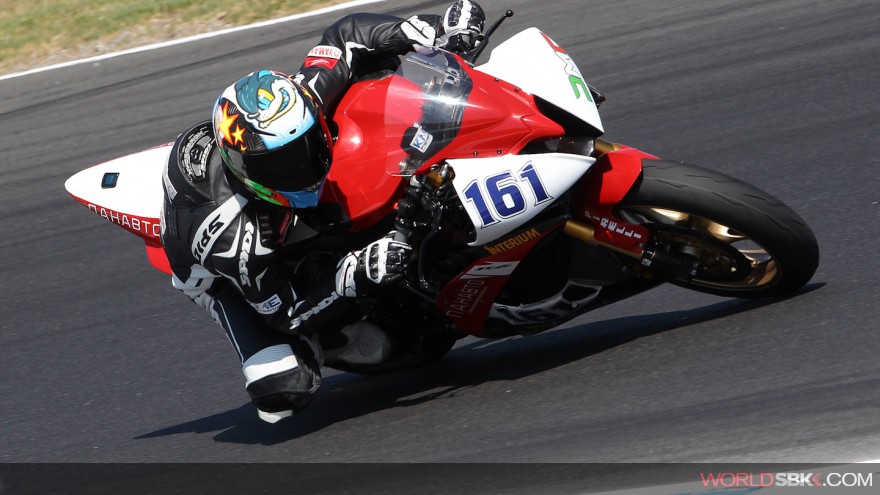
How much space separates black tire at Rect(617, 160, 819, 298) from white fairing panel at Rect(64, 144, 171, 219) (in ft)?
5.92

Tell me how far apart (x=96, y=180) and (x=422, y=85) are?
143 centimetres

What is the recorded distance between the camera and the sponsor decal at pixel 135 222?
15.4 ft

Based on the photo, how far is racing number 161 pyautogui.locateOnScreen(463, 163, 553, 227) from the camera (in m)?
4.08

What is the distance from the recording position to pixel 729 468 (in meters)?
→ 3.67

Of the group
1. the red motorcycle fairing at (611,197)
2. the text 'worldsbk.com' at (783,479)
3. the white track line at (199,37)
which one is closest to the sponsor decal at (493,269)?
the red motorcycle fairing at (611,197)

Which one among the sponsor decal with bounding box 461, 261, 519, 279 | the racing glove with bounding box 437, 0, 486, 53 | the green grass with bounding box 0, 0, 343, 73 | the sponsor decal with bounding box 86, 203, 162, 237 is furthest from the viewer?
the green grass with bounding box 0, 0, 343, 73

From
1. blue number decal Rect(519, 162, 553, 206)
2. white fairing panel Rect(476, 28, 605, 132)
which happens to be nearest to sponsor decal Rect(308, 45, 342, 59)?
white fairing panel Rect(476, 28, 605, 132)

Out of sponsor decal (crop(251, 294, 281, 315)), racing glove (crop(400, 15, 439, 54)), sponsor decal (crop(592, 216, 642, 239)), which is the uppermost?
racing glove (crop(400, 15, 439, 54))

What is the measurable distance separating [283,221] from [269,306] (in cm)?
34

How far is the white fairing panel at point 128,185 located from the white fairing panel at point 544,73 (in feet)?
4.49

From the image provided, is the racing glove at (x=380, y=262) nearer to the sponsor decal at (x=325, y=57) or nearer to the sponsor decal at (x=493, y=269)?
the sponsor decal at (x=493, y=269)

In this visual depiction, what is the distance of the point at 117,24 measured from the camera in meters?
10.8

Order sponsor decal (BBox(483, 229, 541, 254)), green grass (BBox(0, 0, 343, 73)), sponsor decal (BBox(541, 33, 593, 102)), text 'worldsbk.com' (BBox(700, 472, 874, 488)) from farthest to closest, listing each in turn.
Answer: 1. green grass (BBox(0, 0, 343, 73))
2. sponsor decal (BBox(483, 229, 541, 254))
3. sponsor decal (BBox(541, 33, 593, 102))
4. text 'worldsbk.com' (BBox(700, 472, 874, 488))

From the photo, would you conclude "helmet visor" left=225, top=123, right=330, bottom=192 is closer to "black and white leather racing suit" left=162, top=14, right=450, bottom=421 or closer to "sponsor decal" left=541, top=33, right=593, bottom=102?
"black and white leather racing suit" left=162, top=14, right=450, bottom=421
